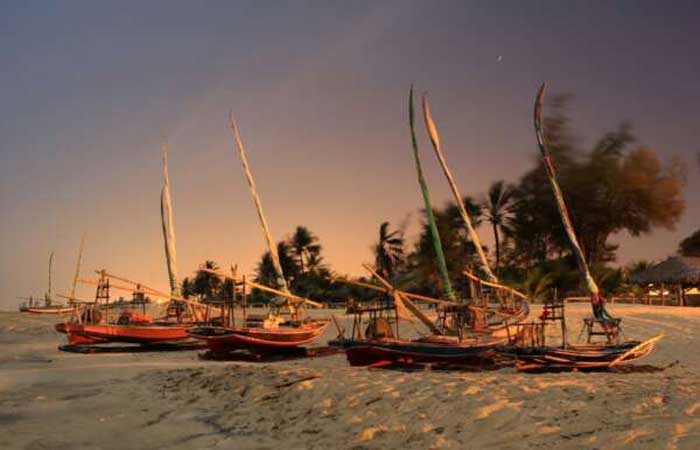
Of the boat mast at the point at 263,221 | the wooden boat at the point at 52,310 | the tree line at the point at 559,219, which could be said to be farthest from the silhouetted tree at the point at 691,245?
the wooden boat at the point at 52,310

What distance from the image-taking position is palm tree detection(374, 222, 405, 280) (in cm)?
6100

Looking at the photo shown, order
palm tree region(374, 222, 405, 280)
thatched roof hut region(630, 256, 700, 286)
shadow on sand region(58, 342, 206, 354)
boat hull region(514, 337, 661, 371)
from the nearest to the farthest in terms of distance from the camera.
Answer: boat hull region(514, 337, 661, 371) < shadow on sand region(58, 342, 206, 354) < thatched roof hut region(630, 256, 700, 286) < palm tree region(374, 222, 405, 280)

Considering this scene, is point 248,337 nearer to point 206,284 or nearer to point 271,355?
point 271,355

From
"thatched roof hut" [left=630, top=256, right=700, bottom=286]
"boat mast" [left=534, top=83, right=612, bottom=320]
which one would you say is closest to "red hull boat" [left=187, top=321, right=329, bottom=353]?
"boat mast" [left=534, top=83, right=612, bottom=320]

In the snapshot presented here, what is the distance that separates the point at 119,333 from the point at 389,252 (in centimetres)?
3463

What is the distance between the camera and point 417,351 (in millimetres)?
18047

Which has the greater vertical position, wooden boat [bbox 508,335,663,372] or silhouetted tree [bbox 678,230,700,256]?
silhouetted tree [bbox 678,230,700,256]

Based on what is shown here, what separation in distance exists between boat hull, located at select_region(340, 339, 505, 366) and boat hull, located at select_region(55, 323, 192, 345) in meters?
14.7

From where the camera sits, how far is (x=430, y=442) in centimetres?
819

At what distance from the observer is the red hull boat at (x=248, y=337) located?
25.2m

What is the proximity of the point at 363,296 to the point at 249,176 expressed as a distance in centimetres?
2153

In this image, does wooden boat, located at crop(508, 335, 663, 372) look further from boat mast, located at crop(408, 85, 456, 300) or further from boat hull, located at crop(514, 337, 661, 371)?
boat mast, located at crop(408, 85, 456, 300)

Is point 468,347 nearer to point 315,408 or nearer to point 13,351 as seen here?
point 315,408

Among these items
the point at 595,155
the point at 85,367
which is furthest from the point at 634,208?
the point at 85,367
